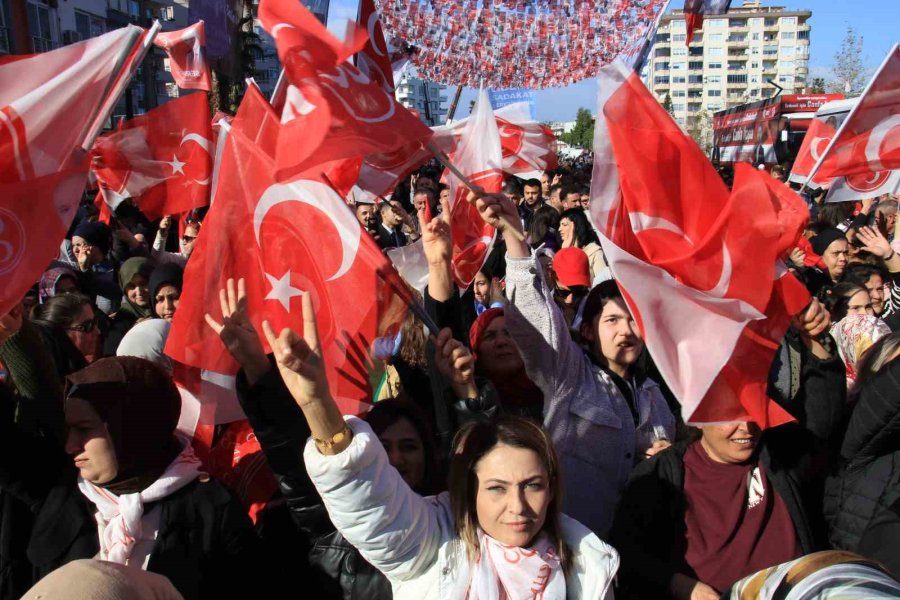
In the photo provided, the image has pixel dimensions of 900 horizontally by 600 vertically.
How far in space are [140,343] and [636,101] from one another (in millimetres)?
2238

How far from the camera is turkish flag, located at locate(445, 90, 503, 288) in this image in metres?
4.62

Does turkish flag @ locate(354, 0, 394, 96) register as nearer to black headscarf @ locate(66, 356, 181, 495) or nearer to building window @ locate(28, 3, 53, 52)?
black headscarf @ locate(66, 356, 181, 495)

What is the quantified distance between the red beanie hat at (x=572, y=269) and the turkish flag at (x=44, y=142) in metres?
3.03

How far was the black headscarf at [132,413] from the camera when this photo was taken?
242 centimetres

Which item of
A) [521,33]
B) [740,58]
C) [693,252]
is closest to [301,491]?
[693,252]

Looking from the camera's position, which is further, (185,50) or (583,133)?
(583,133)

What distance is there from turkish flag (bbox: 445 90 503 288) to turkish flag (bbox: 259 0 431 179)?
1.68m

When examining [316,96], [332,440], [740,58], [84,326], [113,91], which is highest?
[316,96]

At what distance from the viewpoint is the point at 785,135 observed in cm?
2039

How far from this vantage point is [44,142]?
2.92 m

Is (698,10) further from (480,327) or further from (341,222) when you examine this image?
(341,222)

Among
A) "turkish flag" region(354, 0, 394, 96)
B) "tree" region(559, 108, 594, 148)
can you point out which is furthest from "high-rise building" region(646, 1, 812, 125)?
"turkish flag" region(354, 0, 394, 96)

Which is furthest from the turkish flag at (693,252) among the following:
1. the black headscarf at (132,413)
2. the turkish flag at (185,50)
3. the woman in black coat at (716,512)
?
the turkish flag at (185,50)

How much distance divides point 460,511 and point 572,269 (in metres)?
3.40
